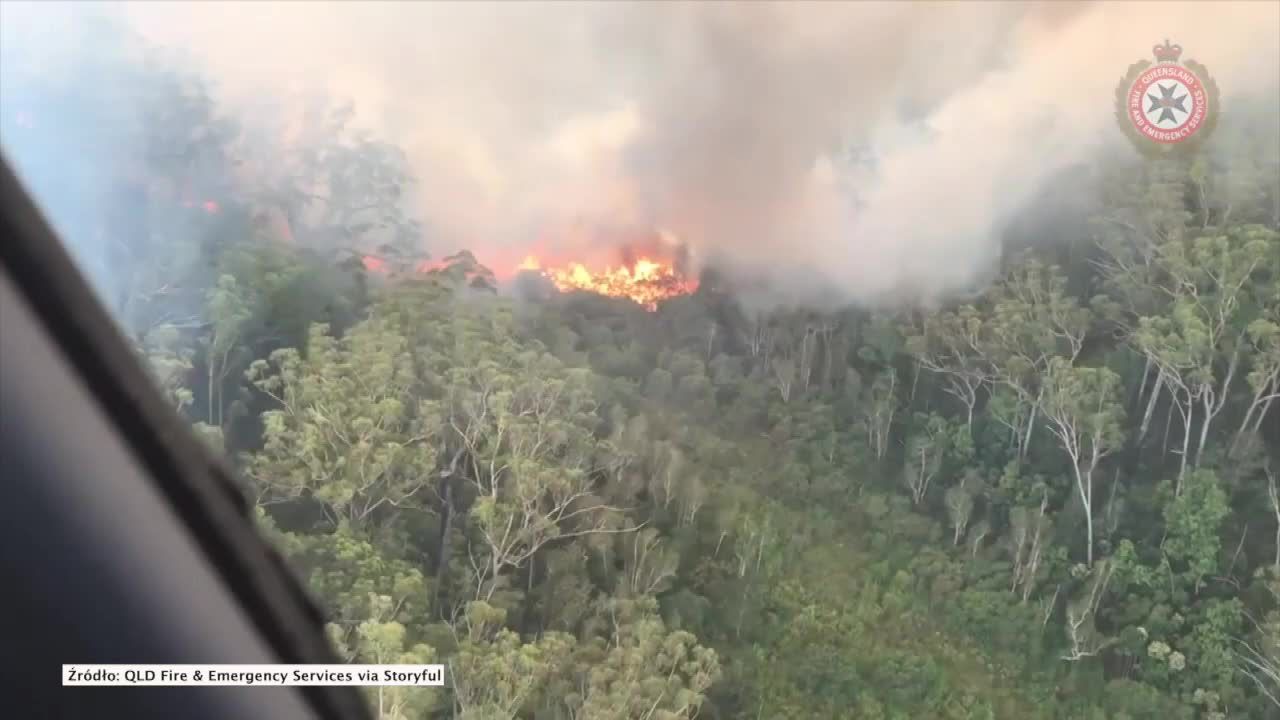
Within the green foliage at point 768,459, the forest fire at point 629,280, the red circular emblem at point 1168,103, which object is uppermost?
the red circular emblem at point 1168,103

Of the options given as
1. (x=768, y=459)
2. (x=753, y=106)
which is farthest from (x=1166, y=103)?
(x=768, y=459)

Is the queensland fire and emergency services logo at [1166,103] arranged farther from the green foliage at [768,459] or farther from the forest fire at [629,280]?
the forest fire at [629,280]

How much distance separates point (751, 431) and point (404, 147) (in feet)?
2.26

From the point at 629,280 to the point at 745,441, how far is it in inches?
11.9

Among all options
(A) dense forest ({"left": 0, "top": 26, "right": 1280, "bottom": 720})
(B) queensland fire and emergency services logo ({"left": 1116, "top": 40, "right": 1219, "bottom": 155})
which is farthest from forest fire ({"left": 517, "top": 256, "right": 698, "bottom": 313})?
(B) queensland fire and emergency services logo ({"left": 1116, "top": 40, "right": 1219, "bottom": 155})

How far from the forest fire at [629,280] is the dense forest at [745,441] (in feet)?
0.06

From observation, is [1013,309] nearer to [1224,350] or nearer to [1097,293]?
[1097,293]

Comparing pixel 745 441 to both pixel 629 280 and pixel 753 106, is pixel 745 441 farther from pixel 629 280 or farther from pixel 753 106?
pixel 753 106

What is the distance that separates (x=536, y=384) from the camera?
1.39 m

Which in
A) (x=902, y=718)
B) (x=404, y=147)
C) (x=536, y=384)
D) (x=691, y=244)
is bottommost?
(x=902, y=718)

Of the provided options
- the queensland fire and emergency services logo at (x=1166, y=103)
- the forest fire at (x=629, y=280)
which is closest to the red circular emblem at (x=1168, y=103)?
the queensland fire and emergency services logo at (x=1166, y=103)

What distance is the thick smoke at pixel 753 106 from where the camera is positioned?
143 centimetres

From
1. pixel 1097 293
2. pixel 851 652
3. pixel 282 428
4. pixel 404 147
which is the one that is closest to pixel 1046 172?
pixel 1097 293

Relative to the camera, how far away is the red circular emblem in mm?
1436
